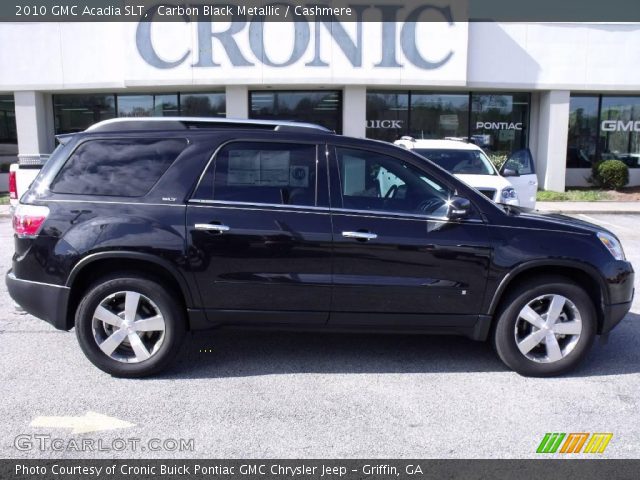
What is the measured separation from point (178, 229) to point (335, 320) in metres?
1.34

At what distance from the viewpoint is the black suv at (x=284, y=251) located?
407 centimetres

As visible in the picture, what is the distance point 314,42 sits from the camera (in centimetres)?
1603

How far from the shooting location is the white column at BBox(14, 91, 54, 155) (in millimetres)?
17516

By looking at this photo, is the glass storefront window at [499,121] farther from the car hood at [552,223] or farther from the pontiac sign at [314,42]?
the car hood at [552,223]

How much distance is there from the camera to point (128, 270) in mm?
4172

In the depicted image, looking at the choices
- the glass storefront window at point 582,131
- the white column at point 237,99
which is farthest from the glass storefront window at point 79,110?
the glass storefront window at point 582,131

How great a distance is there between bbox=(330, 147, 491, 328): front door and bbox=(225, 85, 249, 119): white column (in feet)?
43.9

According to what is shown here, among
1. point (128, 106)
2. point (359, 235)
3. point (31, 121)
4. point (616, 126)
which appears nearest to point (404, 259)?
point (359, 235)

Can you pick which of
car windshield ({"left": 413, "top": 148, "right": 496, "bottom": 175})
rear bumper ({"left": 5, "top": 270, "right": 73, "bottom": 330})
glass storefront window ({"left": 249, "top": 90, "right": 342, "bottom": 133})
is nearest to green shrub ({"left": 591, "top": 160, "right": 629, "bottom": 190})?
glass storefront window ({"left": 249, "top": 90, "right": 342, "bottom": 133})

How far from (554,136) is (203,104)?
1132 cm

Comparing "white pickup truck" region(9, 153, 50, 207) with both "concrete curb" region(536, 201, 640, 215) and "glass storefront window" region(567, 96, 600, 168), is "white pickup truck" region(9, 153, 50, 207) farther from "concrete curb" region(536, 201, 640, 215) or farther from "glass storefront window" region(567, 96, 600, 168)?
"glass storefront window" region(567, 96, 600, 168)

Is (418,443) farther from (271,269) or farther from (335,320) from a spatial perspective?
(271,269)

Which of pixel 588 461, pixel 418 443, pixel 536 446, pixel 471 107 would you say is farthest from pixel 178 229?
pixel 471 107

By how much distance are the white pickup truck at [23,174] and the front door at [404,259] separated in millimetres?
3731
